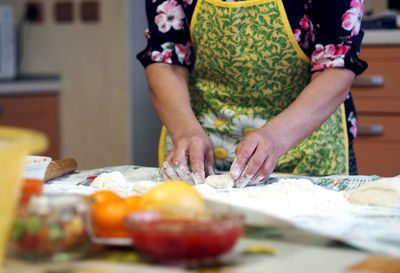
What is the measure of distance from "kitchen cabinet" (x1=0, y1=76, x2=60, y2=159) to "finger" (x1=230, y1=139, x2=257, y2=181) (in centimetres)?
238

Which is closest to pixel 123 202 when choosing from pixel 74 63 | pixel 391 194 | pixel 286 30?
pixel 391 194

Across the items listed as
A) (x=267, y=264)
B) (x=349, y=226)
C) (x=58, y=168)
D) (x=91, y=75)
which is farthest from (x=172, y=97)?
(x=91, y=75)

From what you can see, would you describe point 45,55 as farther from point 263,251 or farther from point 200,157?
point 263,251

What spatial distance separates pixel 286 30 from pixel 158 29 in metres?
0.27

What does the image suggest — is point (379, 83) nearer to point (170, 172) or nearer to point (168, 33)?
point (168, 33)

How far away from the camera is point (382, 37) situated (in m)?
3.00

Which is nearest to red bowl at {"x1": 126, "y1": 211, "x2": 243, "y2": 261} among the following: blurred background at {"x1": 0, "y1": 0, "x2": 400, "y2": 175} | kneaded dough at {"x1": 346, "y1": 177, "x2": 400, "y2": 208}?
kneaded dough at {"x1": 346, "y1": 177, "x2": 400, "y2": 208}

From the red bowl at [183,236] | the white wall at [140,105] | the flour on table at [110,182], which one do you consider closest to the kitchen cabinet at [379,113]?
the white wall at [140,105]

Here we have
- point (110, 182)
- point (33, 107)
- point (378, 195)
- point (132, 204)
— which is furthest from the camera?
point (33, 107)

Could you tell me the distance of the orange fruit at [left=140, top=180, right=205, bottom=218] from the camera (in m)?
0.91

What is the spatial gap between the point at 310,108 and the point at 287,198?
1.40 ft

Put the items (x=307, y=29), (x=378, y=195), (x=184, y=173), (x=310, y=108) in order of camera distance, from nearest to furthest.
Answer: (x=378, y=195)
(x=184, y=173)
(x=310, y=108)
(x=307, y=29)

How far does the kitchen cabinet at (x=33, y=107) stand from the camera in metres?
3.77

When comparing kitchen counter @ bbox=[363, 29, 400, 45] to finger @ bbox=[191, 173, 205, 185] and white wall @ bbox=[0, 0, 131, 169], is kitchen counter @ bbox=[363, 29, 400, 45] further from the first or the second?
finger @ bbox=[191, 173, 205, 185]
